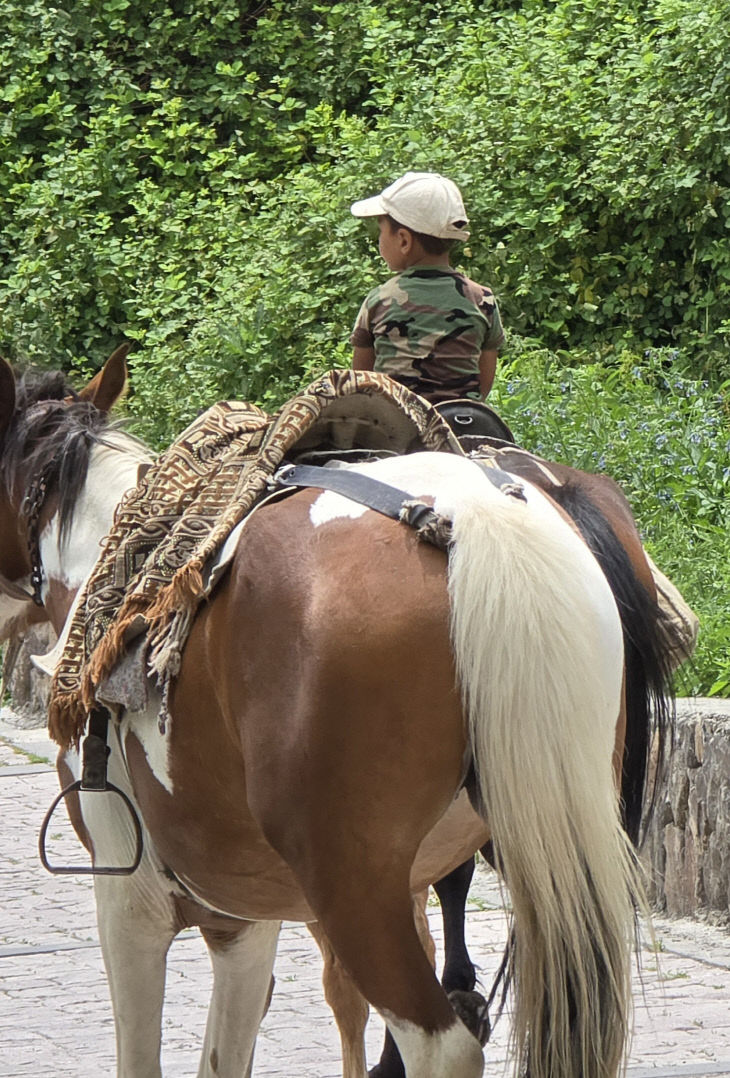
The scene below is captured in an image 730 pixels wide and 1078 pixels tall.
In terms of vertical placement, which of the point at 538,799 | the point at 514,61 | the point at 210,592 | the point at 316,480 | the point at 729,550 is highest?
the point at 514,61

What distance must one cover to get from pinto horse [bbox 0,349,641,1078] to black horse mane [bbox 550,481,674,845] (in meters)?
0.33

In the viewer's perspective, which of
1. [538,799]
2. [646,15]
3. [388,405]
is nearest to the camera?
[538,799]

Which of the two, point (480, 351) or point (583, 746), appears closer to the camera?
point (583, 746)

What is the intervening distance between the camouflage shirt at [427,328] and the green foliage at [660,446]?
→ 236 cm

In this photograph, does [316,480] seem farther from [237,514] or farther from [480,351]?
[480,351]

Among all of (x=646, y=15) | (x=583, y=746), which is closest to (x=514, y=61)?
(x=646, y=15)

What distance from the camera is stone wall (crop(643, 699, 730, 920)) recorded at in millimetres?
5453

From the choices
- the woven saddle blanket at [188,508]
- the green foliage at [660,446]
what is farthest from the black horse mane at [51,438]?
the green foliage at [660,446]

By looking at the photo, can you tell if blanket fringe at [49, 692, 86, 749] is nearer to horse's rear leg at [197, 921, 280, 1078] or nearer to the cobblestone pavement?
horse's rear leg at [197, 921, 280, 1078]

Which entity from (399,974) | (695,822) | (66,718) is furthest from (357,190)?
(399,974)

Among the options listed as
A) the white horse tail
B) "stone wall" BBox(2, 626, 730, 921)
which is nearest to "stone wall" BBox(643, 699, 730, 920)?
"stone wall" BBox(2, 626, 730, 921)

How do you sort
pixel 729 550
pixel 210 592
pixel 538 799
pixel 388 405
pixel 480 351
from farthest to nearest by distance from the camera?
1. pixel 729 550
2. pixel 480 351
3. pixel 388 405
4. pixel 210 592
5. pixel 538 799

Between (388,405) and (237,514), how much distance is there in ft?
1.55

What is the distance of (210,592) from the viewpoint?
3.04 meters
